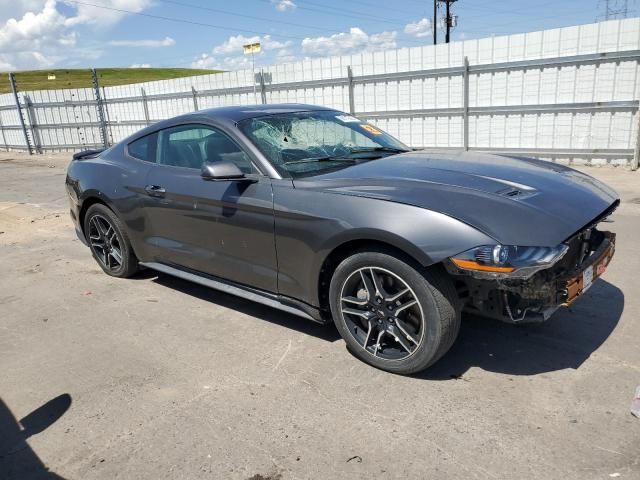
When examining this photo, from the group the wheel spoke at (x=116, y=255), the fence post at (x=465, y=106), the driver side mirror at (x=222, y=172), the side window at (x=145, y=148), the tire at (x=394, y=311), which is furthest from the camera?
the fence post at (x=465, y=106)

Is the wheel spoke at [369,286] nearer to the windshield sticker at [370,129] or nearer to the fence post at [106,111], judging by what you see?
the windshield sticker at [370,129]

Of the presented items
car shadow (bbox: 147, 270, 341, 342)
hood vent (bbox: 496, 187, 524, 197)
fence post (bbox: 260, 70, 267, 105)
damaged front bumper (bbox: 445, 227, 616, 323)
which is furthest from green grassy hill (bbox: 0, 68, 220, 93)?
damaged front bumper (bbox: 445, 227, 616, 323)

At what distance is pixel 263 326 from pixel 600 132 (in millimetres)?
8703

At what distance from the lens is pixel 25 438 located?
8.79ft

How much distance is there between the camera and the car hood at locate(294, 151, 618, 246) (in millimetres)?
2664

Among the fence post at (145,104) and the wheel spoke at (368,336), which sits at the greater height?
the fence post at (145,104)

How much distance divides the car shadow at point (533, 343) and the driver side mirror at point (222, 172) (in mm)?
1697

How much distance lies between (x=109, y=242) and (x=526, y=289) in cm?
390

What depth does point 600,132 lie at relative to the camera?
982cm

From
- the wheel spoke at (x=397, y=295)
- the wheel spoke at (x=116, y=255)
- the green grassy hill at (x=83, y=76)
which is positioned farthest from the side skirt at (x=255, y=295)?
the green grassy hill at (x=83, y=76)

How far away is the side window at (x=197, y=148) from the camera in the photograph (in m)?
3.71

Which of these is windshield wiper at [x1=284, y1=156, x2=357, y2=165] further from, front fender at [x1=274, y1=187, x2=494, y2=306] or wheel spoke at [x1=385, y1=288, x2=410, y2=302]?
wheel spoke at [x1=385, y1=288, x2=410, y2=302]

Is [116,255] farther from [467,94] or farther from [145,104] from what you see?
[145,104]

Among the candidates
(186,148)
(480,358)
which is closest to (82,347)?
(186,148)
